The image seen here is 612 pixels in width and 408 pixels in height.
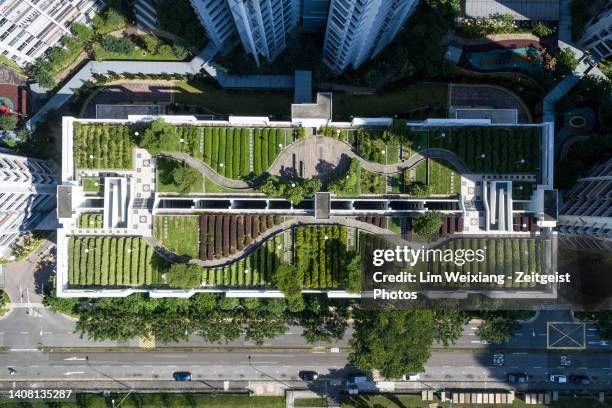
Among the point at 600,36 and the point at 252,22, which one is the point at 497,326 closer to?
the point at 600,36

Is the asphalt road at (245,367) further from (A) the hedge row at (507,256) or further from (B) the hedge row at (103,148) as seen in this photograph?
(B) the hedge row at (103,148)

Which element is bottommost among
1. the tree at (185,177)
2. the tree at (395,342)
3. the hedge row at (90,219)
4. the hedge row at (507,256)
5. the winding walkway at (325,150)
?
the tree at (395,342)

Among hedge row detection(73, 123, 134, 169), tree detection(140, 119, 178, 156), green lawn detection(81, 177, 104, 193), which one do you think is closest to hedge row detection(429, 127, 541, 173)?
tree detection(140, 119, 178, 156)

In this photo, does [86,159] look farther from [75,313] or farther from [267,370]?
[267,370]

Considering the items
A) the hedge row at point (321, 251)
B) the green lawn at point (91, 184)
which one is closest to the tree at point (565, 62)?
the hedge row at point (321, 251)

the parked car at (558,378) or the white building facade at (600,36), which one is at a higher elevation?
the white building facade at (600,36)

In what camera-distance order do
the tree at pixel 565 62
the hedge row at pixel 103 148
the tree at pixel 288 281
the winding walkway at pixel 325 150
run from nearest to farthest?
1. the tree at pixel 288 281
2. the hedge row at pixel 103 148
3. the winding walkway at pixel 325 150
4. the tree at pixel 565 62

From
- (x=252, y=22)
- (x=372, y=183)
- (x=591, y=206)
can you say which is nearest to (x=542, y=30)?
(x=591, y=206)
